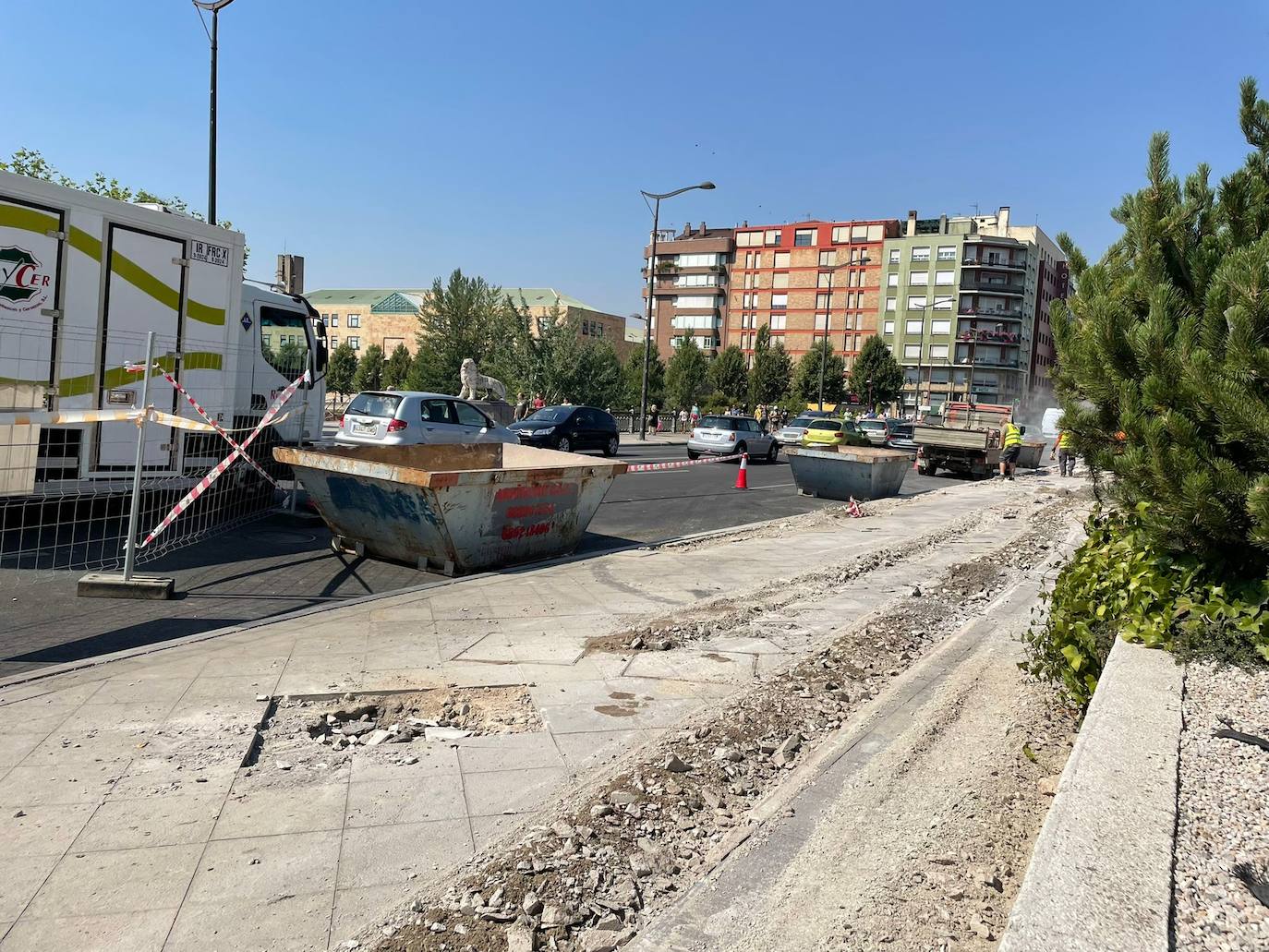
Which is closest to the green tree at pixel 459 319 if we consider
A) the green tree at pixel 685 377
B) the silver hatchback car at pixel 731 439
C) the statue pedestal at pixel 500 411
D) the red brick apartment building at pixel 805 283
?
the green tree at pixel 685 377

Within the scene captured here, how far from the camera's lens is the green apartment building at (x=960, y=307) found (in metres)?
100

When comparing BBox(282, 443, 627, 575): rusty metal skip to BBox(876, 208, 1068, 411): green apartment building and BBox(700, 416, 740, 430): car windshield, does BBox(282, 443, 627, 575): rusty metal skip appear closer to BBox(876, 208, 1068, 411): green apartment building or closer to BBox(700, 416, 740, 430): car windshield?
BBox(700, 416, 740, 430): car windshield

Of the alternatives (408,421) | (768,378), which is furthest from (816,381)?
(408,421)

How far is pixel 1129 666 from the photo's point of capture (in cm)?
400

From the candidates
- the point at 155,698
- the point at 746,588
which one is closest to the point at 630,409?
the point at 746,588

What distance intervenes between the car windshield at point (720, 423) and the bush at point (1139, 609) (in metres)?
24.5

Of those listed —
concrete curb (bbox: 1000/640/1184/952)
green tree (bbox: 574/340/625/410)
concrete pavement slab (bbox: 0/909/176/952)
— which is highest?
green tree (bbox: 574/340/625/410)

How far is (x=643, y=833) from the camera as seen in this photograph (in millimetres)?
3693

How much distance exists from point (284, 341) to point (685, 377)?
52.8 m

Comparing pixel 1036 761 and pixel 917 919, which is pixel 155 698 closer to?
pixel 917 919

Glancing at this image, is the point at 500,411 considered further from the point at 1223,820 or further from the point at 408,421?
the point at 1223,820

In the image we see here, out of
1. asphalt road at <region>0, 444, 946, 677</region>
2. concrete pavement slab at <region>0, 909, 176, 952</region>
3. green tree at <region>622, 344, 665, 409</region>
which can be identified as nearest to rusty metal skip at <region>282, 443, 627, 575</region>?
asphalt road at <region>0, 444, 946, 677</region>

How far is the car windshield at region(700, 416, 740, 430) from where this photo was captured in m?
29.7

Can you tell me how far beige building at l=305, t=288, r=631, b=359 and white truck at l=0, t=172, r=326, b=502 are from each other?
330 ft
